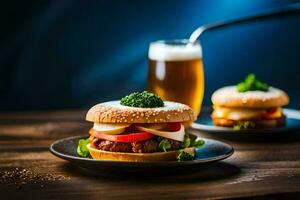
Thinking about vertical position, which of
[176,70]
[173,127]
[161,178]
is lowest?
[161,178]

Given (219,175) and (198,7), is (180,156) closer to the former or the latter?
(219,175)

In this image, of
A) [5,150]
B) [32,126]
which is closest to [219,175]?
[5,150]

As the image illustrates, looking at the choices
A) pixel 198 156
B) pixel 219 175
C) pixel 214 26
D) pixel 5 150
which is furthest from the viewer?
pixel 214 26

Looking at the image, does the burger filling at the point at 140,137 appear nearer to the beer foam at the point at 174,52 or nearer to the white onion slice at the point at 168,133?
the white onion slice at the point at 168,133

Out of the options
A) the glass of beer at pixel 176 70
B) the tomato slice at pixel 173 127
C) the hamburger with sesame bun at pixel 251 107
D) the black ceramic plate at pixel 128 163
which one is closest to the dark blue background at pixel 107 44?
the glass of beer at pixel 176 70

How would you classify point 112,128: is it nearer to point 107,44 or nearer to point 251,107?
point 251,107

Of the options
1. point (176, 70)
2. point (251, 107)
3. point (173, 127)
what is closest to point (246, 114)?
point (251, 107)

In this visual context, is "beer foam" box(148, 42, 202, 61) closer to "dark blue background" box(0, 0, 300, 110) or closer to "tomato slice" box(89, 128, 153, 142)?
"dark blue background" box(0, 0, 300, 110)
